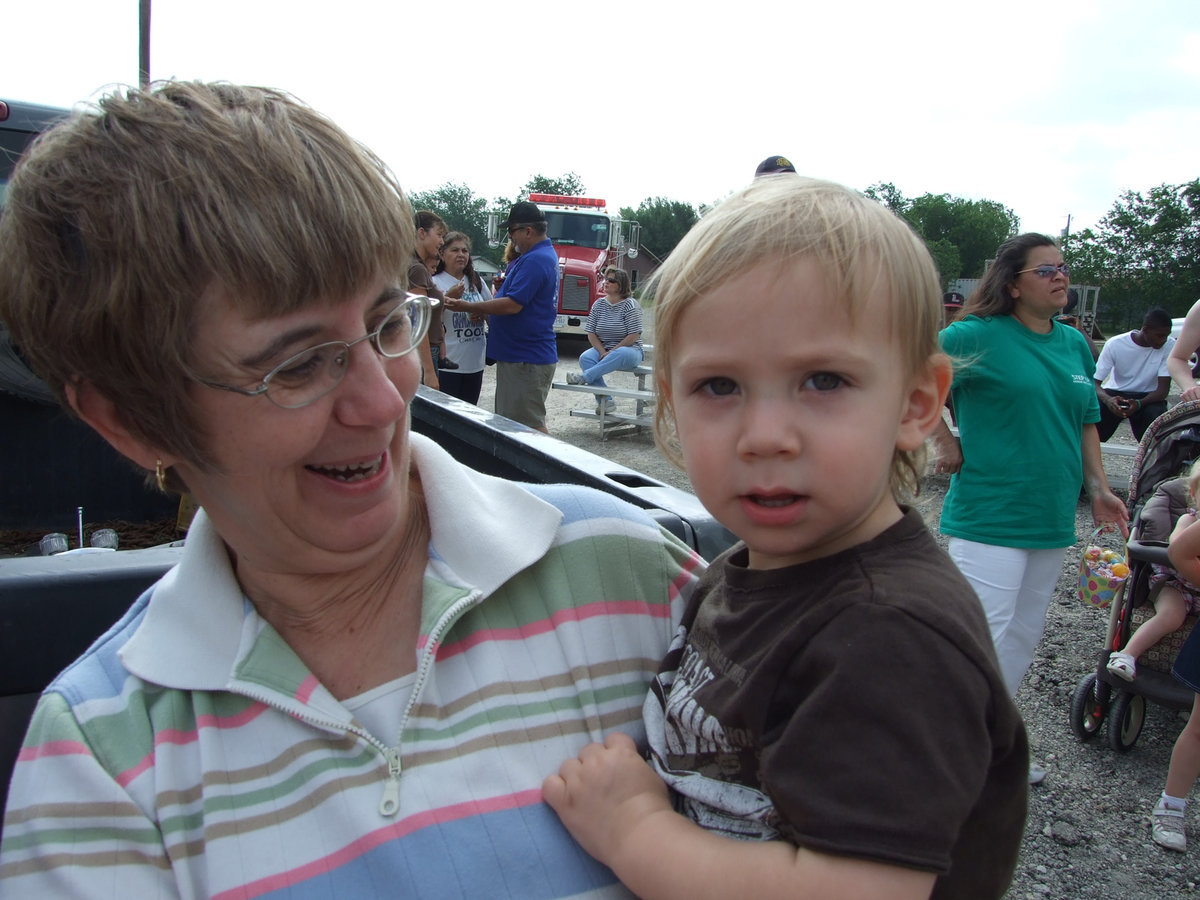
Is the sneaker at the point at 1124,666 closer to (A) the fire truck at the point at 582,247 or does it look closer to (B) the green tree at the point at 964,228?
(A) the fire truck at the point at 582,247

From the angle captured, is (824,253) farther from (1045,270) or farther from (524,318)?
(524,318)

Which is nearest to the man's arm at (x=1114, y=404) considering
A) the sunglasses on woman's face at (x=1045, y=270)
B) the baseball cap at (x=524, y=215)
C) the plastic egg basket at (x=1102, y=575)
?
the plastic egg basket at (x=1102, y=575)

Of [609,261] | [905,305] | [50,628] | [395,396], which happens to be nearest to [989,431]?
[905,305]

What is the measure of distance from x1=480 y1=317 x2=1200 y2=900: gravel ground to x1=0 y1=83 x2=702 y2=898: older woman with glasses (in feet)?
3.70

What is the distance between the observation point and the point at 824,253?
1081 mm

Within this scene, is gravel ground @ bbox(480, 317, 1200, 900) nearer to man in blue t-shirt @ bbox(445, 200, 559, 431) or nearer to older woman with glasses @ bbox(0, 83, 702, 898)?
older woman with glasses @ bbox(0, 83, 702, 898)

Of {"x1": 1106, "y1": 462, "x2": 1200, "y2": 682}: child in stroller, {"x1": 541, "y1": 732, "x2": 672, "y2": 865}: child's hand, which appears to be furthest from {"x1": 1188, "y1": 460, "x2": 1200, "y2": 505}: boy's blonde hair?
{"x1": 541, "y1": 732, "x2": 672, "y2": 865}: child's hand

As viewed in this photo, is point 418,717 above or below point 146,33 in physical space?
below

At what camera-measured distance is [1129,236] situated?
127 feet

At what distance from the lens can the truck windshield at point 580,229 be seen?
18.7 meters

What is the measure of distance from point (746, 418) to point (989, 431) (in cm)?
294

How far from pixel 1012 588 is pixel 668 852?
2969mm

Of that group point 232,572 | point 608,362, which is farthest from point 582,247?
point 232,572

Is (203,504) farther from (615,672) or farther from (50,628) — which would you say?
(615,672)
